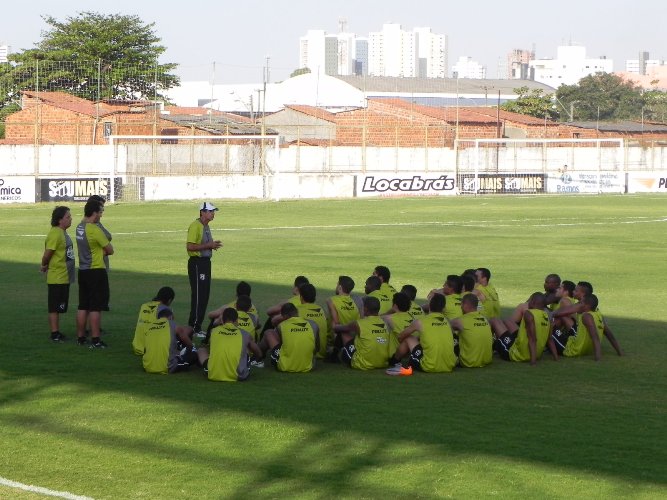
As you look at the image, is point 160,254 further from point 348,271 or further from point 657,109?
point 657,109

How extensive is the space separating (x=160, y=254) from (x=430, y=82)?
101525mm

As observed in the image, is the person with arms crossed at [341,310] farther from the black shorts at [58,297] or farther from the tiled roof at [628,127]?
the tiled roof at [628,127]

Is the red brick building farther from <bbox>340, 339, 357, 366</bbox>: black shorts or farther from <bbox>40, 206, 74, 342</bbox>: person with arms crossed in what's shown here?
<bbox>340, 339, 357, 366</bbox>: black shorts

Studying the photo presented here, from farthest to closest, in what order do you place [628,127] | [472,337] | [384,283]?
1. [628,127]
2. [384,283]
3. [472,337]

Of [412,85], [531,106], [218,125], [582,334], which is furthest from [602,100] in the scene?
[582,334]

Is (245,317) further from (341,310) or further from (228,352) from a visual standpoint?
(341,310)

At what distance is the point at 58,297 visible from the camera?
52.5 feet

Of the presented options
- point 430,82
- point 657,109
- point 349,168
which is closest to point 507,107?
point 430,82

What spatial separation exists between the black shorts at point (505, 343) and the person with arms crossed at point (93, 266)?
214 inches

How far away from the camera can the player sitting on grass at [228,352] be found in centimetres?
1346

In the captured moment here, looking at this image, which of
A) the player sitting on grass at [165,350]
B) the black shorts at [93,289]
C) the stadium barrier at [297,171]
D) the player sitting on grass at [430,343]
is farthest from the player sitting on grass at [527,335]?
the stadium barrier at [297,171]

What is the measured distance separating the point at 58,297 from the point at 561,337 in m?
7.07

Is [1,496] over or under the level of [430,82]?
under

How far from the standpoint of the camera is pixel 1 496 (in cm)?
895
